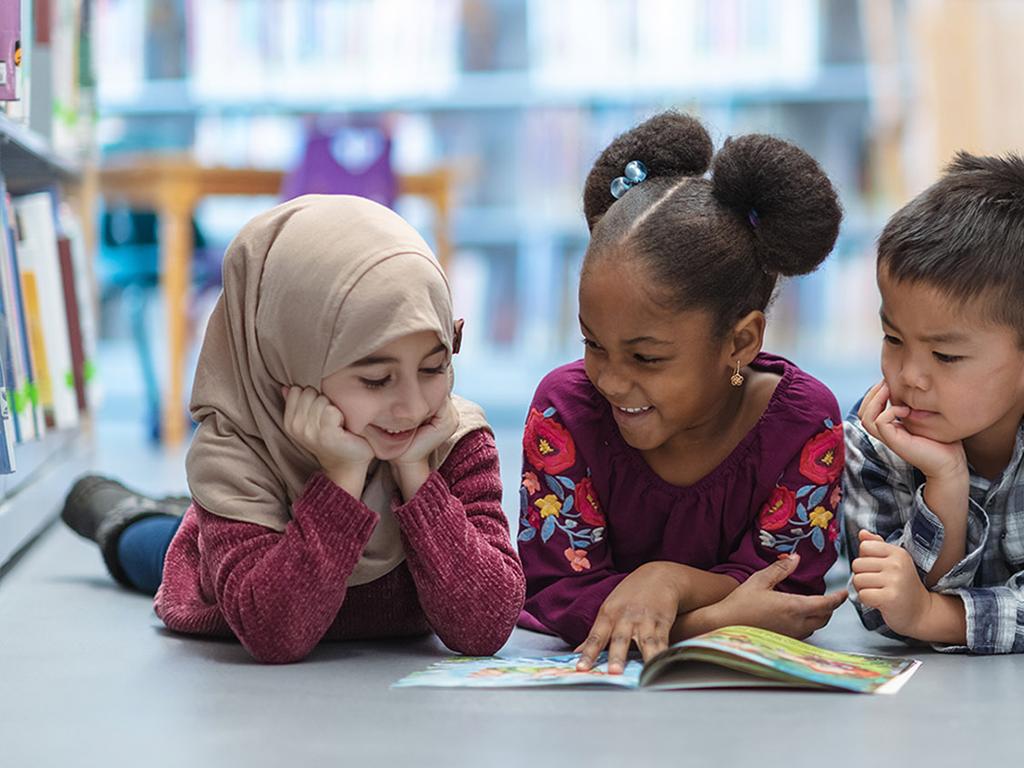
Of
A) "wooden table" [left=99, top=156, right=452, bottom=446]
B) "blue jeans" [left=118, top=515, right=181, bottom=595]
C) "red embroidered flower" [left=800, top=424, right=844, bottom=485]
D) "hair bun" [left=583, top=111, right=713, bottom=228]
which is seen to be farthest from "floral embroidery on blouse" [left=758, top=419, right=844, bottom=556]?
"wooden table" [left=99, top=156, right=452, bottom=446]

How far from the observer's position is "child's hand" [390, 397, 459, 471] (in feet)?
4.27

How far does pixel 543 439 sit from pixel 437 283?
263 mm

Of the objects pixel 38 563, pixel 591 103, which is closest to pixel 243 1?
pixel 591 103

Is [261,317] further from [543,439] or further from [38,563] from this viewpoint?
[38,563]

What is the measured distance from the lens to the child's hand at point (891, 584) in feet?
4.43

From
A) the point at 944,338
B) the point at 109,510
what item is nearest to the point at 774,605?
the point at 944,338

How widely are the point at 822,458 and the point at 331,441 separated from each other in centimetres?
52

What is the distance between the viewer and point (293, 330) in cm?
128

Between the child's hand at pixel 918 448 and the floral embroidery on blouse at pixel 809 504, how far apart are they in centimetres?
5

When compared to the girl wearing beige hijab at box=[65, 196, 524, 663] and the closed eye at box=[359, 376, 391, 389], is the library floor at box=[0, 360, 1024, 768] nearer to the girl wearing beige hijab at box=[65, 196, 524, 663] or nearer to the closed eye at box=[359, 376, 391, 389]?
the girl wearing beige hijab at box=[65, 196, 524, 663]

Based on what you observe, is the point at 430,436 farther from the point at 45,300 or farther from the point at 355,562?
the point at 45,300

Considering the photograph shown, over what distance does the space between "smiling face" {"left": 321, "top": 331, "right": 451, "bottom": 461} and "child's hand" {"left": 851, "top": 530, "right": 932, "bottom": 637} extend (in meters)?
0.46

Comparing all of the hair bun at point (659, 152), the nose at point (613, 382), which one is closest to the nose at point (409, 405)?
the nose at point (613, 382)

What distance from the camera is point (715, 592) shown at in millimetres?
1422
